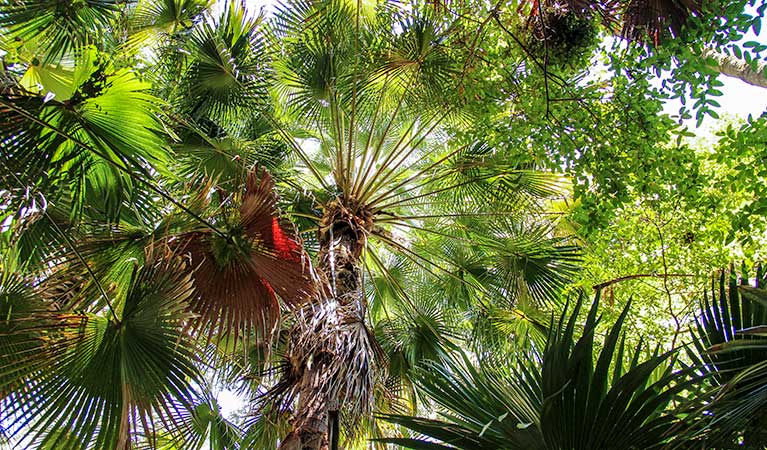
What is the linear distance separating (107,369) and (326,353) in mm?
1128

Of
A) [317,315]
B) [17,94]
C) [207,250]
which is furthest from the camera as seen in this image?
[317,315]

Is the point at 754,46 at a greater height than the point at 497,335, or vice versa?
the point at 754,46

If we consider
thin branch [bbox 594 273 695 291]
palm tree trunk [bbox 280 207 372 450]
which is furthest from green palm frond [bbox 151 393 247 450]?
thin branch [bbox 594 273 695 291]

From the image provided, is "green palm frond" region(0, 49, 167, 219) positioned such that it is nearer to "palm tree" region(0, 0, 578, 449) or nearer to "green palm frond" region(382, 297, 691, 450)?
"palm tree" region(0, 0, 578, 449)

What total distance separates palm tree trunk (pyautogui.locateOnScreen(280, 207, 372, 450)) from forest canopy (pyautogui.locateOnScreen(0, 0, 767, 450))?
15 millimetres

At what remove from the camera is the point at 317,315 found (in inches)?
129

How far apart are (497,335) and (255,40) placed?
10.7 feet

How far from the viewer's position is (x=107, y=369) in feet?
8.10

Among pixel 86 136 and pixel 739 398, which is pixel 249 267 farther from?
pixel 739 398

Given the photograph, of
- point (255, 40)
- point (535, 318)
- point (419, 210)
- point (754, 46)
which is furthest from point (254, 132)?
point (754, 46)

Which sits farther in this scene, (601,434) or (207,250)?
(207,250)

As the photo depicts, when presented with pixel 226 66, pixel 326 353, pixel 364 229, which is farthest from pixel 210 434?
pixel 226 66

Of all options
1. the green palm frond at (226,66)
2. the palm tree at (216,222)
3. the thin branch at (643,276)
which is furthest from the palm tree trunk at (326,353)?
the green palm frond at (226,66)

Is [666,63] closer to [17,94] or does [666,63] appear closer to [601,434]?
[601,434]
